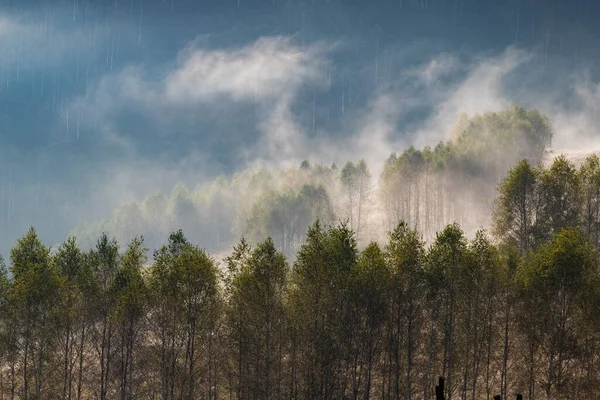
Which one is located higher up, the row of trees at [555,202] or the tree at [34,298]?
the row of trees at [555,202]

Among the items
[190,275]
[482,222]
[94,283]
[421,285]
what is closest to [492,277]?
[421,285]

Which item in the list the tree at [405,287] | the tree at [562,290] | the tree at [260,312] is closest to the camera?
the tree at [562,290]

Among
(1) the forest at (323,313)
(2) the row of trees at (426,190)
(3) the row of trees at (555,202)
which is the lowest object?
(1) the forest at (323,313)

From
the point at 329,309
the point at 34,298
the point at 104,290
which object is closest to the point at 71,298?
the point at 104,290

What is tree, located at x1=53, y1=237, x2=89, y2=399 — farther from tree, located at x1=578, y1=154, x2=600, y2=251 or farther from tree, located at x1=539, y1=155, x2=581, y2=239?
tree, located at x1=578, y1=154, x2=600, y2=251

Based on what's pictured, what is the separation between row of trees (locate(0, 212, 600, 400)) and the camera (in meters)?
35.5

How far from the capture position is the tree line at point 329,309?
35500 millimetres

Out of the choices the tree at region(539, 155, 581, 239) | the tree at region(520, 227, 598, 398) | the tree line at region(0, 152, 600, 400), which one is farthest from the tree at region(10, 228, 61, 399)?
the tree at region(539, 155, 581, 239)

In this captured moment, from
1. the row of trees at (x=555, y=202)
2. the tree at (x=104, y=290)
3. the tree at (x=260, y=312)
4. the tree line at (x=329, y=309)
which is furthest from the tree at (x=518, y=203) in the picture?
the tree at (x=104, y=290)

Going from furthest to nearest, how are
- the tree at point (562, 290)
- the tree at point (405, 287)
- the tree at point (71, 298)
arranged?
the tree at point (71, 298) → the tree at point (405, 287) → the tree at point (562, 290)

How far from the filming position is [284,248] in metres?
136

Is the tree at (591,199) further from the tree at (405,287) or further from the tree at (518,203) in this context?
the tree at (405,287)

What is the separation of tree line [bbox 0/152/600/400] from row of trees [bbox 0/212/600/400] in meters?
0.11

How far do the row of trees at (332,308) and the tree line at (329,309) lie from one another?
0.11 meters
